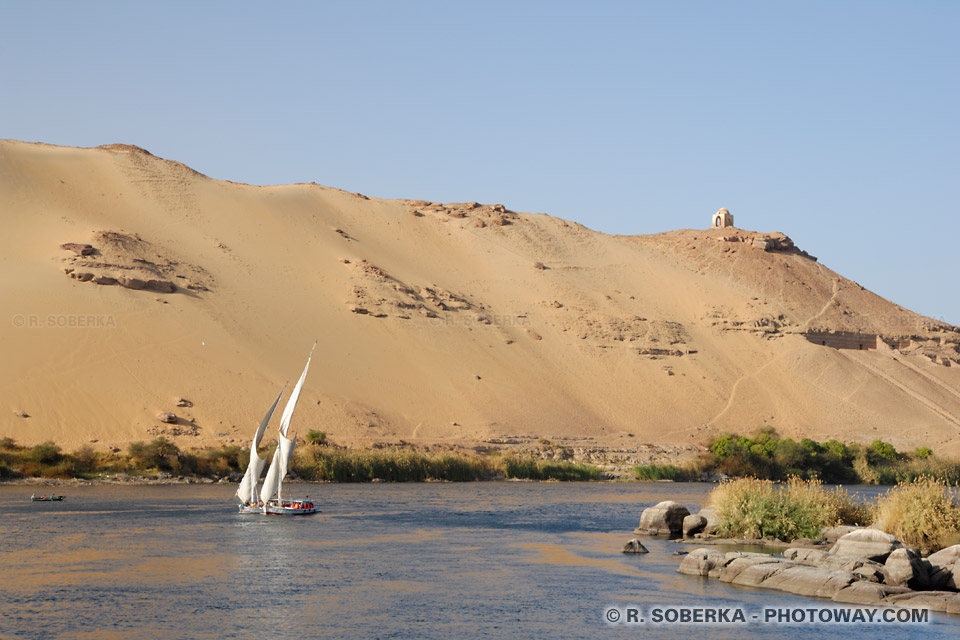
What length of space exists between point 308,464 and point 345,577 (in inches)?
1085

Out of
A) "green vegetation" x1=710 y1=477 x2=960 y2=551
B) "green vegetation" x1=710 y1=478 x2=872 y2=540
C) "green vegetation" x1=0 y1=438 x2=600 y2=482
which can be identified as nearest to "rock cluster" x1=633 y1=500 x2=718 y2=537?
"green vegetation" x1=710 y1=477 x2=960 y2=551

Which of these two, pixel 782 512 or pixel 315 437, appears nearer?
pixel 782 512

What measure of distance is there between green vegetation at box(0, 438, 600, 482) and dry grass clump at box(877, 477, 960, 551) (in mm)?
26795

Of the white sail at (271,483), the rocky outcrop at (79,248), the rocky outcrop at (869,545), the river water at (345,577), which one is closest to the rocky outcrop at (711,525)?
the river water at (345,577)

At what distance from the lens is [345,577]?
2150 centimetres

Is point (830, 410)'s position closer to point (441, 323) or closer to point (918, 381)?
point (918, 381)

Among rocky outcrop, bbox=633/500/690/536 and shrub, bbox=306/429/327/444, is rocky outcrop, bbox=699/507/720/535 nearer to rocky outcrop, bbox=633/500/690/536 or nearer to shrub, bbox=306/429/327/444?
rocky outcrop, bbox=633/500/690/536

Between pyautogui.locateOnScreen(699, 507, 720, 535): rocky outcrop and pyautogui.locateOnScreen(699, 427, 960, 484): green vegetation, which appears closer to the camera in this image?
pyautogui.locateOnScreen(699, 507, 720, 535): rocky outcrop

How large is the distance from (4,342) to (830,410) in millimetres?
53177

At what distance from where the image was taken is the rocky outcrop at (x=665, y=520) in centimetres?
2834

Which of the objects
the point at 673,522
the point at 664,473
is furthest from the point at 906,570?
the point at 664,473

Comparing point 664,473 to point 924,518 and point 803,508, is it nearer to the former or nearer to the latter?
point 803,508

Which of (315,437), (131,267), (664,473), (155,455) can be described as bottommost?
(664,473)

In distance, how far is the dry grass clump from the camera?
22.6m
